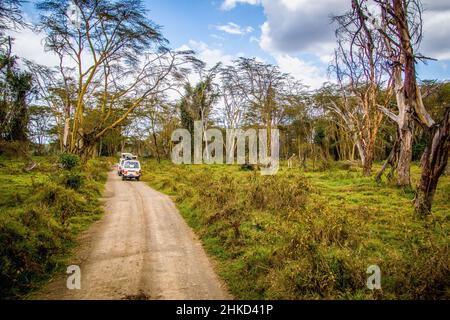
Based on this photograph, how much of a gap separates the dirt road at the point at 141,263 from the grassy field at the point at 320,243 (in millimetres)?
471

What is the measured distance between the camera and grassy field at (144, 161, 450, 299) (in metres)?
4.62

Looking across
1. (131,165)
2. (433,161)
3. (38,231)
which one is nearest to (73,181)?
(38,231)

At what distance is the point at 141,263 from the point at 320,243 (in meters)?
3.93

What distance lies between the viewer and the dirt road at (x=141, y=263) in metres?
5.17

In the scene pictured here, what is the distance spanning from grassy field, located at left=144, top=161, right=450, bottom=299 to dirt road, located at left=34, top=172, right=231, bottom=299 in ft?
1.54

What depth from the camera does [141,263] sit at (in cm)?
642

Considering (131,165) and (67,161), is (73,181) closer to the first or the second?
(67,161)

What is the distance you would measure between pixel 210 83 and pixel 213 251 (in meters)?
37.8

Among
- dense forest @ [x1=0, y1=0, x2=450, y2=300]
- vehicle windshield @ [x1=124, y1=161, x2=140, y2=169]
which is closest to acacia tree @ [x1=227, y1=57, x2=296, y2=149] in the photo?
dense forest @ [x1=0, y1=0, x2=450, y2=300]

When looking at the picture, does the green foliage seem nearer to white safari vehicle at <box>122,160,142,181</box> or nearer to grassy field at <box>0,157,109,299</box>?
grassy field at <box>0,157,109,299</box>

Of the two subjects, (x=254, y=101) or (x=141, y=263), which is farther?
(x=254, y=101)

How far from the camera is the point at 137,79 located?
23453 millimetres

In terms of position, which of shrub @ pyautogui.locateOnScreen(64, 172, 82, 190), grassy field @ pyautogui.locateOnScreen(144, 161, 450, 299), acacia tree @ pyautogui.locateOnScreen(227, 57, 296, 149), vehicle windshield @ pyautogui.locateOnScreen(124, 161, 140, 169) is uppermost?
acacia tree @ pyautogui.locateOnScreen(227, 57, 296, 149)
